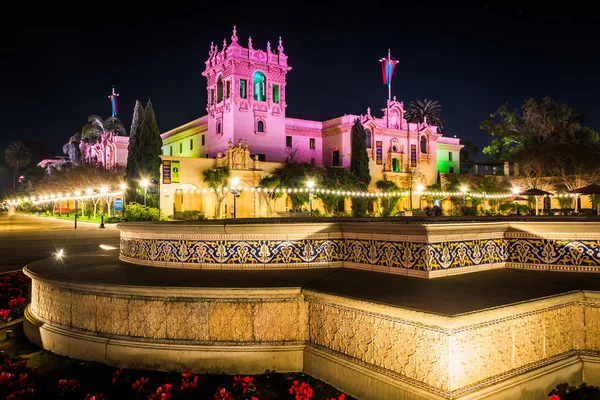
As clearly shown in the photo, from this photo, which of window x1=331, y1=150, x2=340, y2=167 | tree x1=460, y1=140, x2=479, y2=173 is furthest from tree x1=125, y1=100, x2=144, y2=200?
tree x1=460, y1=140, x2=479, y2=173

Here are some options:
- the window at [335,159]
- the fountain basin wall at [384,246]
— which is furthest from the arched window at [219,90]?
the fountain basin wall at [384,246]

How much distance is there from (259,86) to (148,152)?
1189cm

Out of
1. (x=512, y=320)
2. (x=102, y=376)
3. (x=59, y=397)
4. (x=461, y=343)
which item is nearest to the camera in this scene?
(x=461, y=343)

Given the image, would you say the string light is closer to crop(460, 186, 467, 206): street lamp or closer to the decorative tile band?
crop(460, 186, 467, 206): street lamp

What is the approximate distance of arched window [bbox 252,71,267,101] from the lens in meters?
42.1

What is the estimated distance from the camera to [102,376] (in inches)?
169

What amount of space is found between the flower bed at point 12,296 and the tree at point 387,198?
1507 inches

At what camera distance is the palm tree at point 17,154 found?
114062 millimetres

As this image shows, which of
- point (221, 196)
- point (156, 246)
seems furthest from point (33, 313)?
point (221, 196)

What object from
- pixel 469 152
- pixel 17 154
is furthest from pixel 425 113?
pixel 17 154

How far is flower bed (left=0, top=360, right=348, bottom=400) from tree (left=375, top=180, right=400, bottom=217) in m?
40.9

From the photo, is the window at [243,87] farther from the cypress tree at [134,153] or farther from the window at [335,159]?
the window at [335,159]

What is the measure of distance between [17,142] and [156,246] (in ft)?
418

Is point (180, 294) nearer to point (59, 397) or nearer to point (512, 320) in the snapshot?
point (59, 397)
